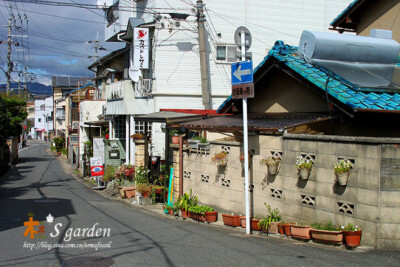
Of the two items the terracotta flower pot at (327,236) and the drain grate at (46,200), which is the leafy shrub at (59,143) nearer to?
the drain grate at (46,200)

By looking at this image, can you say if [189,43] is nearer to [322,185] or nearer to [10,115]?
[322,185]

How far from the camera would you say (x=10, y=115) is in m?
33.0

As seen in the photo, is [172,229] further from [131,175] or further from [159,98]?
[159,98]

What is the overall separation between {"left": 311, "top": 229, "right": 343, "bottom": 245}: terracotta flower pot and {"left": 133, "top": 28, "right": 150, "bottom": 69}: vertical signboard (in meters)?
14.5

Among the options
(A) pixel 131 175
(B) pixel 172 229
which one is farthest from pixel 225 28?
(B) pixel 172 229

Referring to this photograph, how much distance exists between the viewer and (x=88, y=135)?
3931 cm

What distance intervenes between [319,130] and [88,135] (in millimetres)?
32041

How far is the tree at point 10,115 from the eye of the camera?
2908cm

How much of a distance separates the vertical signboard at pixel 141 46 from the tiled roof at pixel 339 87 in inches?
407

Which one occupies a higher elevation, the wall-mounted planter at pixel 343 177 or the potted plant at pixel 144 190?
the wall-mounted planter at pixel 343 177

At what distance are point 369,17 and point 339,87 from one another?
6.94 meters

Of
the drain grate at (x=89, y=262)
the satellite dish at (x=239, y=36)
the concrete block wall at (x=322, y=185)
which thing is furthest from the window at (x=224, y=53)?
the drain grate at (x=89, y=262)

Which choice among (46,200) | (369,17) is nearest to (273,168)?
(369,17)

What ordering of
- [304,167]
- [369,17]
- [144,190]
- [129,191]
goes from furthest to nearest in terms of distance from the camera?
[129,191] < [144,190] < [369,17] < [304,167]
